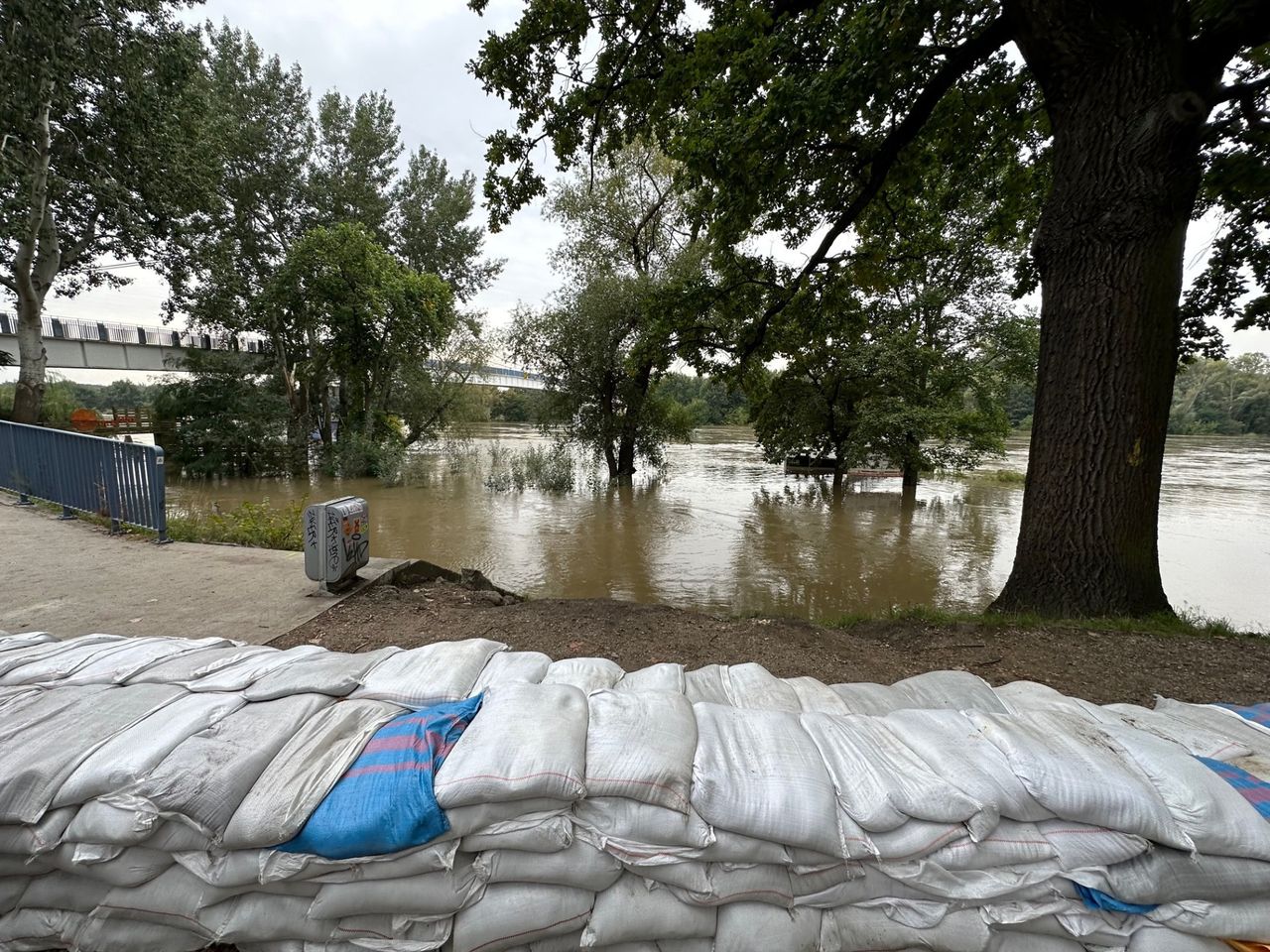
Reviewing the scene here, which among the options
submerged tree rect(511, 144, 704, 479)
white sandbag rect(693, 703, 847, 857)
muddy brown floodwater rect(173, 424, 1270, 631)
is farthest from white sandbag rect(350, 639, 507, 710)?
submerged tree rect(511, 144, 704, 479)

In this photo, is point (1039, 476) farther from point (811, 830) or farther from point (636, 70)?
point (636, 70)

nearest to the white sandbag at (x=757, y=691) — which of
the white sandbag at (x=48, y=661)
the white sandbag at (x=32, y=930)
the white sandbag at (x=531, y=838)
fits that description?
the white sandbag at (x=531, y=838)

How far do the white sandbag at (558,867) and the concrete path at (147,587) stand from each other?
8.95 ft

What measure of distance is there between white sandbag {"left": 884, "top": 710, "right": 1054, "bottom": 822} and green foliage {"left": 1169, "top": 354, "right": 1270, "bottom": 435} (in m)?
59.2

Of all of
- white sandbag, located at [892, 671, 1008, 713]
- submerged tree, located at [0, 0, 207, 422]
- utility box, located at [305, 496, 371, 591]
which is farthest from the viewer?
submerged tree, located at [0, 0, 207, 422]

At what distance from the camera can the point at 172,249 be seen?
591 inches

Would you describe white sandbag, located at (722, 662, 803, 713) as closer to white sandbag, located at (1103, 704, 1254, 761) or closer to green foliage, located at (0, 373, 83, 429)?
white sandbag, located at (1103, 704, 1254, 761)

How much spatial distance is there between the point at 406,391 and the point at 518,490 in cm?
663

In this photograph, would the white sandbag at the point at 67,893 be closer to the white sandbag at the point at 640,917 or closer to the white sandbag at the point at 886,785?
the white sandbag at the point at 640,917

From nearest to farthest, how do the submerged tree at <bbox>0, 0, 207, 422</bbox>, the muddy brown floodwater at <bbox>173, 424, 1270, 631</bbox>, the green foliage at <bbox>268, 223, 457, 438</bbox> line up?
the muddy brown floodwater at <bbox>173, 424, 1270, 631</bbox>, the submerged tree at <bbox>0, 0, 207, 422</bbox>, the green foliage at <bbox>268, 223, 457, 438</bbox>

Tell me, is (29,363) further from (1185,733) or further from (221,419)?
(1185,733)

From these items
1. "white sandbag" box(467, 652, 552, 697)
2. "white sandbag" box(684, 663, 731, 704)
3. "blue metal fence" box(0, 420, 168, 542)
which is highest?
"blue metal fence" box(0, 420, 168, 542)

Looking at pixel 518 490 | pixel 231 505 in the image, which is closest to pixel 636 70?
pixel 518 490

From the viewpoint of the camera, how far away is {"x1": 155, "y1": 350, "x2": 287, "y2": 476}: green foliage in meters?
15.7
